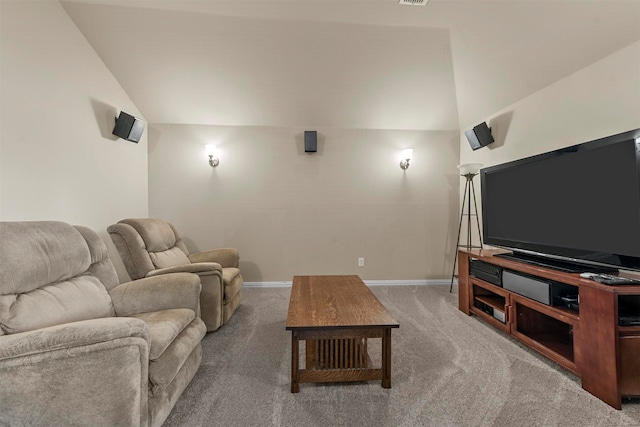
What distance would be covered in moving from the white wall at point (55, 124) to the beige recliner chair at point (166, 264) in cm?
51

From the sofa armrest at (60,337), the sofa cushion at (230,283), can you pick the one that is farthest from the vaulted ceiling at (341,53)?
the sofa armrest at (60,337)

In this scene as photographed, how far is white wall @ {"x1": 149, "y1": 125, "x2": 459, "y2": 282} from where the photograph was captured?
3.65m

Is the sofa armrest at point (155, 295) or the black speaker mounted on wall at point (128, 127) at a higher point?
the black speaker mounted on wall at point (128, 127)

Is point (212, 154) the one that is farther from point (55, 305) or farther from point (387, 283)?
point (387, 283)

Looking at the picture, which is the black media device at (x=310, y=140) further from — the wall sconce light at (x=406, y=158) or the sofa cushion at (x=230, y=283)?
the sofa cushion at (x=230, y=283)

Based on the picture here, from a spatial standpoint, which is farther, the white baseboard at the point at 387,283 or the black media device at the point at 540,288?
the white baseboard at the point at 387,283

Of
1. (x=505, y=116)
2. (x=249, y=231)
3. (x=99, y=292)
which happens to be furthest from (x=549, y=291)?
(x=249, y=231)

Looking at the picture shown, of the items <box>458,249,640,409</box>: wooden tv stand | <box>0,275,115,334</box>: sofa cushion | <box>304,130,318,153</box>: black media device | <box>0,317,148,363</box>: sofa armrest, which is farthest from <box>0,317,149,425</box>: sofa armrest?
<box>304,130,318,153</box>: black media device

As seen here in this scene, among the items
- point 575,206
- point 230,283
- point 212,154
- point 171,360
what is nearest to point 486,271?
point 575,206

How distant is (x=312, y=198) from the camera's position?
3.78 meters

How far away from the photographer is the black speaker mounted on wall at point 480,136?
3.21 meters

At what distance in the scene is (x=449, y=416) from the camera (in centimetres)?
138

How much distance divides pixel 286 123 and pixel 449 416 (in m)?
3.35

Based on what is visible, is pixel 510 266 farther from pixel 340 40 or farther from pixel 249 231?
pixel 249 231
